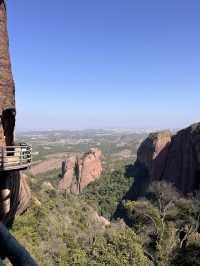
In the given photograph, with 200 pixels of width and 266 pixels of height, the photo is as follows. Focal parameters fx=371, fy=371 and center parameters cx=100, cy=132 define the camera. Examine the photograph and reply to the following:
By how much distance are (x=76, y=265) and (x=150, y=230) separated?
13.7 metres

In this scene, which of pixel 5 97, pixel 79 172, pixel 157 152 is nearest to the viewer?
pixel 5 97

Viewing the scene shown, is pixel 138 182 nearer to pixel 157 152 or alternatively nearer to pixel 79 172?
pixel 157 152

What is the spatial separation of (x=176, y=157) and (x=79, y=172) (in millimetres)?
36224

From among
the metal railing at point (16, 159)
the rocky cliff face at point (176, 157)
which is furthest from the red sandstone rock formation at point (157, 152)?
the metal railing at point (16, 159)

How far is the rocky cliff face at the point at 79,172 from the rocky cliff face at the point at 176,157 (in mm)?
20238

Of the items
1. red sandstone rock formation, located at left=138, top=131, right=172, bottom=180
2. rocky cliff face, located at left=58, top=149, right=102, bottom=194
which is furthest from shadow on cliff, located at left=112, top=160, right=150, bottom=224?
rocky cliff face, located at left=58, top=149, right=102, bottom=194

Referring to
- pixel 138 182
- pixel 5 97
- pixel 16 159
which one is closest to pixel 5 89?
pixel 5 97

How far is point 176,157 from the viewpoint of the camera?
76125 millimetres

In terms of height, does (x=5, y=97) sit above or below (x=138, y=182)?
above

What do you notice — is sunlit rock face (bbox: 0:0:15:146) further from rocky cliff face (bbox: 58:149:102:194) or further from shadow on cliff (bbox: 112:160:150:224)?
rocky cliff face (bbox: 58:149:102:194)

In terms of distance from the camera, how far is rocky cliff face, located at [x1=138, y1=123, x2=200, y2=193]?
68812mm

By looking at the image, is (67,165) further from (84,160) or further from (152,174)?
(152,174)

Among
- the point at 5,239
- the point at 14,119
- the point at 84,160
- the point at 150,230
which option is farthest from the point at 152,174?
the point at 5,239

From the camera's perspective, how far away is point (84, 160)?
106 meters
